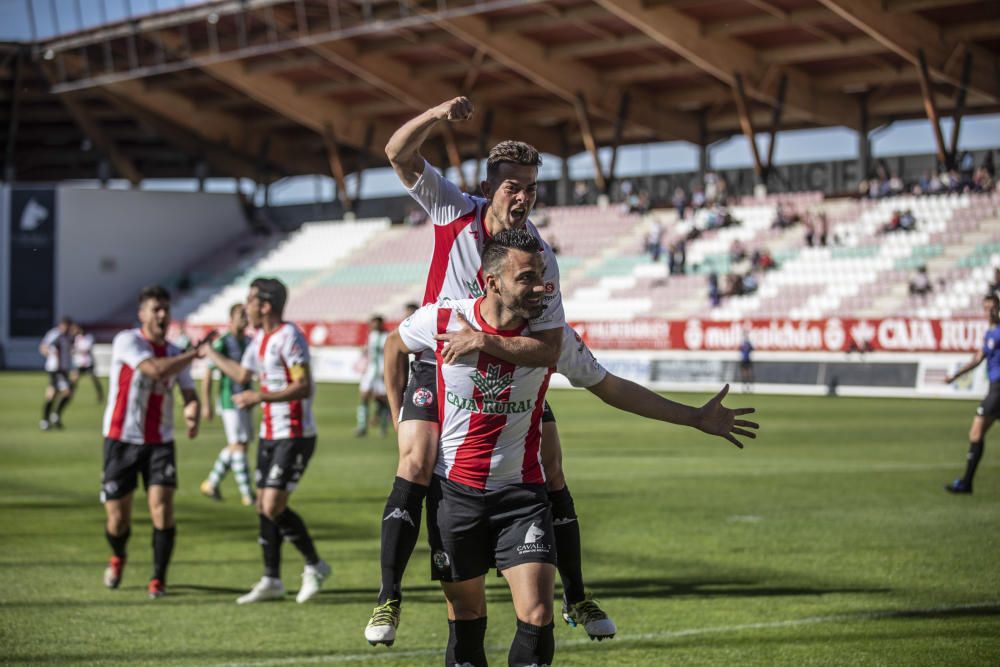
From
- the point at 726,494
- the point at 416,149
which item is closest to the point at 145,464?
the point at 416,149

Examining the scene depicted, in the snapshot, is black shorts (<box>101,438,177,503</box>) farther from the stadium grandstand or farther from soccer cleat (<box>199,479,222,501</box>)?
the stadium grandstand

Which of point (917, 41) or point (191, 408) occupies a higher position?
point (917, 41)

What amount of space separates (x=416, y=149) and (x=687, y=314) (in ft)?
128

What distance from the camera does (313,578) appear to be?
947 centimetres

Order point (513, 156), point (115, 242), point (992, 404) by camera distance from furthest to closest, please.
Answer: point (115, 242) < point (992, 404) < point (513, 156)

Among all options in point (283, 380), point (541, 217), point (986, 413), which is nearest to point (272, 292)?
point (283, 380)

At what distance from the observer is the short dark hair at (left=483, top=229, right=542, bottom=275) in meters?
5.30

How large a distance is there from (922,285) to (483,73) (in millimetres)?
23069

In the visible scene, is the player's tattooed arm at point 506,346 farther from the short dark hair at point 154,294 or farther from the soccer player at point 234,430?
the soccer player at point 234,430

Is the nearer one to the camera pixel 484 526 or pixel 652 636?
pixel 484 526

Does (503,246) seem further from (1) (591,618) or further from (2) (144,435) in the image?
(2) (144,435)

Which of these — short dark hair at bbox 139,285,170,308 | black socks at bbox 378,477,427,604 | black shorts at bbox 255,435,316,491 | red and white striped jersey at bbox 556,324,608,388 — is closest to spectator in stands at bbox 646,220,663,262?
short dark hair at bbox 139,285,170,308

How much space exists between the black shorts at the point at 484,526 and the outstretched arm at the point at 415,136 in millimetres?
1704

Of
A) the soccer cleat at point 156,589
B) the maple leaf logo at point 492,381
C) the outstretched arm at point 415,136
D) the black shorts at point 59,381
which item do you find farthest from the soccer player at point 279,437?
the black shorts at point 59,381
